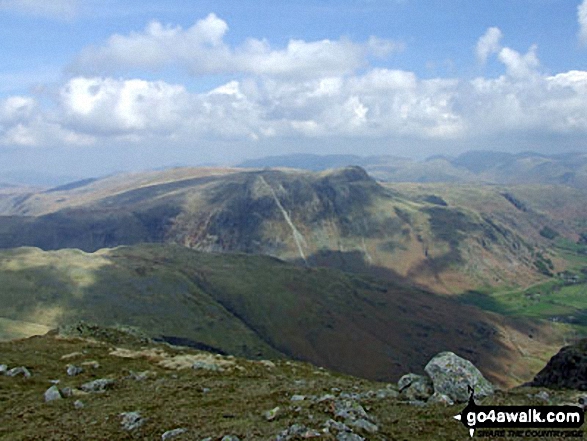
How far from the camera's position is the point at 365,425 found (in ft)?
96.3

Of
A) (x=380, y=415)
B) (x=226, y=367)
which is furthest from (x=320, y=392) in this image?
(x=226, y=367)

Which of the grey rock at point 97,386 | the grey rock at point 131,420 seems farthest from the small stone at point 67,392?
the grey rock at point 131,420

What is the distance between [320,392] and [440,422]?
1587 centimetres

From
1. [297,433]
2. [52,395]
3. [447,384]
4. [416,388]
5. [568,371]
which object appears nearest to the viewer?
[297,433]

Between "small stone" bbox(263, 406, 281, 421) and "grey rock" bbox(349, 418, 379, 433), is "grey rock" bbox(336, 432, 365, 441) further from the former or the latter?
"small stone" bbox(263, 406, 281, 421)

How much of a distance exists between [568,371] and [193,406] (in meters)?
60.4

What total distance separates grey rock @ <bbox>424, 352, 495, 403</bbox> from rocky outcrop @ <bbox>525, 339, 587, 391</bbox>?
2815 cm

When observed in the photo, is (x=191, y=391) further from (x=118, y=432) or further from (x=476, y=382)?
(x=476, y=382)

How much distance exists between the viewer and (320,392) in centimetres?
4584

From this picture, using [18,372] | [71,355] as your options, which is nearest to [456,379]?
[18,372]

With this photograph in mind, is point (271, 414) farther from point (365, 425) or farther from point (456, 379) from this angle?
point (456, 379)

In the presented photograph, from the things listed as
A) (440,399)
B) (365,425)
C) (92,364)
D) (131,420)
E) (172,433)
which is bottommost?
(92,364)

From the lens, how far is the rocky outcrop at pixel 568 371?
66.1 metres

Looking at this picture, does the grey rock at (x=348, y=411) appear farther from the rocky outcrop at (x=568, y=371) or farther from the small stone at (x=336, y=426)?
the rocky outcrop at (x=568, y=371)
